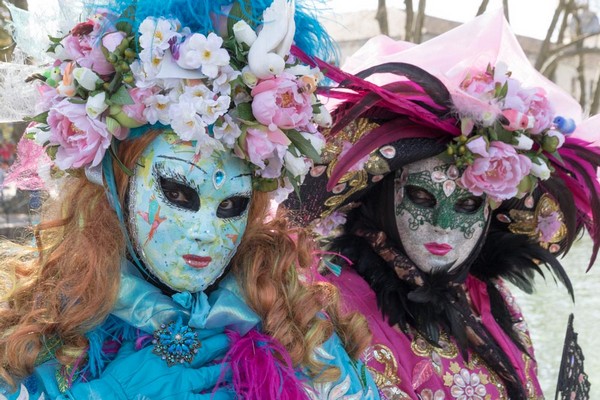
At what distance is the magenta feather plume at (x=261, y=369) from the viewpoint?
6.31ft

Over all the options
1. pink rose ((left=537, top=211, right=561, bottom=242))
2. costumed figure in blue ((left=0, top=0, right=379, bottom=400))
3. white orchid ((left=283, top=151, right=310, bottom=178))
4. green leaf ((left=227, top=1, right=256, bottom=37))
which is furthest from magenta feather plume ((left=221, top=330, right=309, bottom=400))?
pink rose ((left=537, top=211, right=561, bottom=242))

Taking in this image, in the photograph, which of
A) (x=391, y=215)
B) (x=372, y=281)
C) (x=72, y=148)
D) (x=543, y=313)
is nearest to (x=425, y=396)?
(x=372, y=281)

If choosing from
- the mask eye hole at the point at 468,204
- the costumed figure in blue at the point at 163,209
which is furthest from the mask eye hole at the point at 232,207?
the mask eye hole at the point at 468,204

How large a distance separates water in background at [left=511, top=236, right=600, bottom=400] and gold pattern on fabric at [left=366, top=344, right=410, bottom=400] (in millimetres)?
2356

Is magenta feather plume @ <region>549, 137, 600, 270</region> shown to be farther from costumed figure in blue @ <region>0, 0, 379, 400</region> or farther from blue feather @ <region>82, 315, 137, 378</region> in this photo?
blue feather @ <region>82, 315, 137, 378</region>

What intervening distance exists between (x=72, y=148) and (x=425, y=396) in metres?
1.35

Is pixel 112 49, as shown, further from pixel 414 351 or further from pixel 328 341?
pixel 414 351

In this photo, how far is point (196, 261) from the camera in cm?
194

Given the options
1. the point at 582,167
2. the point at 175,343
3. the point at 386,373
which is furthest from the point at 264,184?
the point at 582,167

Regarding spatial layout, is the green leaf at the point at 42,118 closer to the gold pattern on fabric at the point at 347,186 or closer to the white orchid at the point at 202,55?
the white orchid at the point at 202,55

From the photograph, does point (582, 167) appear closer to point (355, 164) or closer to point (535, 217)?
point (535, 217)

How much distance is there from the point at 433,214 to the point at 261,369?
930 mm

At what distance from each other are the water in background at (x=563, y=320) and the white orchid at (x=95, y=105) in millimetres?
3454

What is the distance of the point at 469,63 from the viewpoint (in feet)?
8.91
